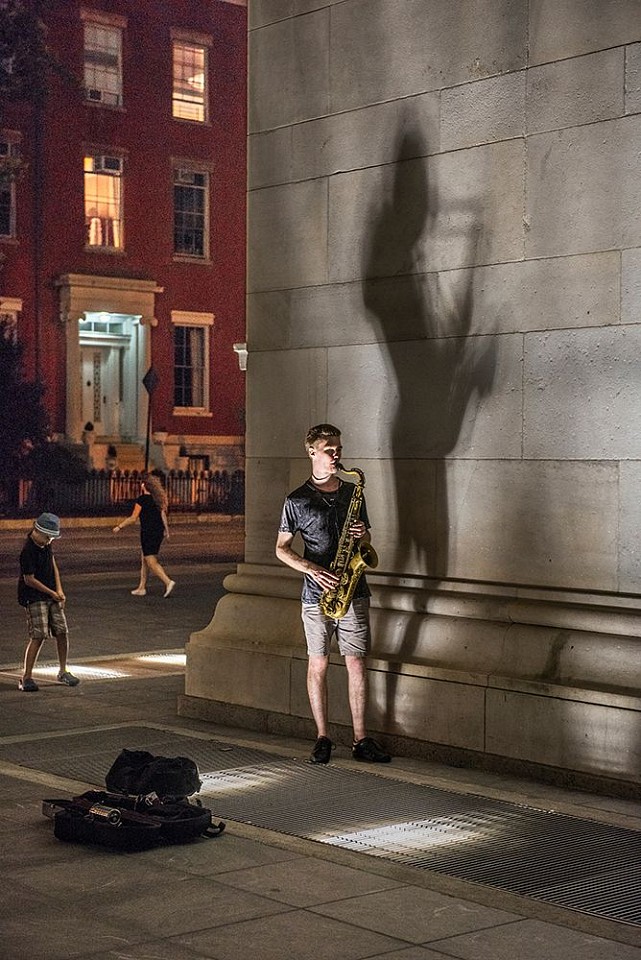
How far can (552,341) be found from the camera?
9312mm

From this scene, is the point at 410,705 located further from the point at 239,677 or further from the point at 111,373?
the point at 111,373

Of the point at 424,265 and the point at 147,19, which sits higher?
the point at 147,19

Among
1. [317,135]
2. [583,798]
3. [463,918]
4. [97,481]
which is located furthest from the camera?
[97,481]

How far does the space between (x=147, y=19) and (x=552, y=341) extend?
3873 cm

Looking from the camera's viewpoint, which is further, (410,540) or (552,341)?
(410,540)

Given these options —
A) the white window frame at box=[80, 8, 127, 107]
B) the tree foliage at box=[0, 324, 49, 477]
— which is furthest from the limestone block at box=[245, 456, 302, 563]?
the white window frame at box=[80, 8, 127, 107]

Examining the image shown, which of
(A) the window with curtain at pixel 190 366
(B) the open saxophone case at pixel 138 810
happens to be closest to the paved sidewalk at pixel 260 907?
(B) the open saxophone case at pixel 138 810

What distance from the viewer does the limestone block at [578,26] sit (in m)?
8.83

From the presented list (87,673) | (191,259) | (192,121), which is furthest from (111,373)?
(87,673)

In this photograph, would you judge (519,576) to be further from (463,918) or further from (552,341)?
(463,918)

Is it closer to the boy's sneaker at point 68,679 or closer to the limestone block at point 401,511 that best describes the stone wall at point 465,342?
the limestone block at point 401,511

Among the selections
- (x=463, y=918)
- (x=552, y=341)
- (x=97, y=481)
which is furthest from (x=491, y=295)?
(x=97, y=481)

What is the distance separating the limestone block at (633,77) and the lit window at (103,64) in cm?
3703

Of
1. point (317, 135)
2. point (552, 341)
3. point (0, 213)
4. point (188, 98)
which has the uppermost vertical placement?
point (188, 98)
